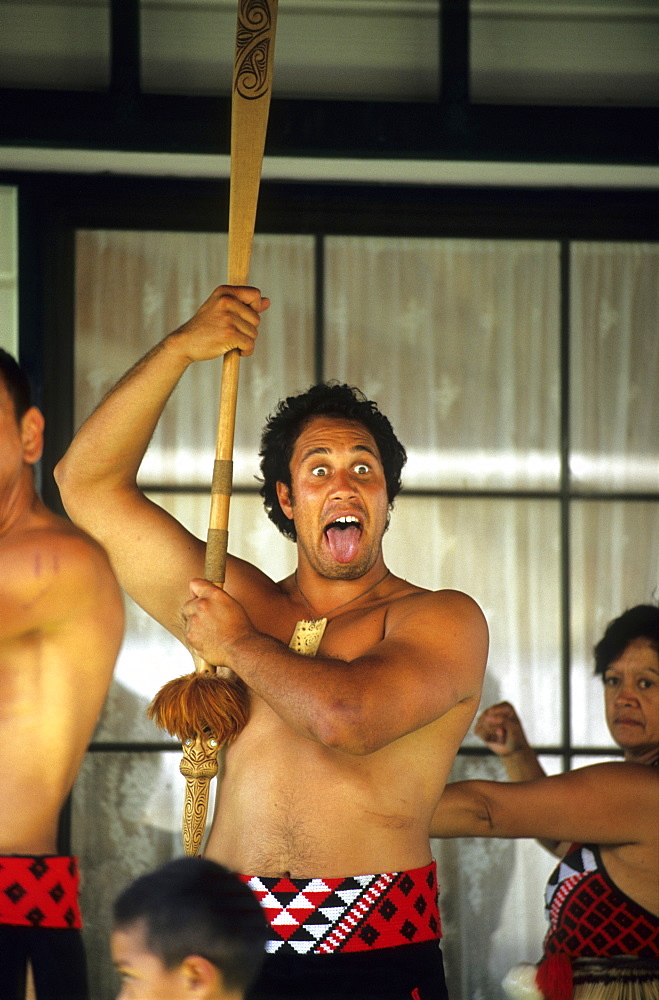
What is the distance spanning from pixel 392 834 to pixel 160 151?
1581 mm

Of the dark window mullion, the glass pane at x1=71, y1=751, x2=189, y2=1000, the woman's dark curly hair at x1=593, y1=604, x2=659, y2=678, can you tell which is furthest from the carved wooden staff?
the dark window mullion

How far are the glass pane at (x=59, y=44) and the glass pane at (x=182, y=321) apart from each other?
41cm

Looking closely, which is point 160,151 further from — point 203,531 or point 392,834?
point 392,834

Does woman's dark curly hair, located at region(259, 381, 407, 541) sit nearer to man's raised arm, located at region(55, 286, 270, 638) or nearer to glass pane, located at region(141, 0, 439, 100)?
man's raised arm, located at region(55, 286, 270, 638)

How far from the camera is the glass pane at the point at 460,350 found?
332 centimetres

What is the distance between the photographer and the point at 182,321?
3.24 meters

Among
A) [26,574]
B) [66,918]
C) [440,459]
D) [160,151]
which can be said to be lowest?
[66,918]

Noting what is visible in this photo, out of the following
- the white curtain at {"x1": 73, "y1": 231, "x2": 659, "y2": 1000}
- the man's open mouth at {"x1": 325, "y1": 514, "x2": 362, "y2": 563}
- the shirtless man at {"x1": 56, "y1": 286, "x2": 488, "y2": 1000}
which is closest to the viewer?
the shirtless man at {"x1": 56, "y1": 286, "x2": 488, "y2": 1000}

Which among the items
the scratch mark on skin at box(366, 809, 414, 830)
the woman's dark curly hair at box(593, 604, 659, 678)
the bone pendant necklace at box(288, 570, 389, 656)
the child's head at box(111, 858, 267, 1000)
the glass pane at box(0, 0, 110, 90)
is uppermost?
the glass pane at box(0, 0, 110, 90)

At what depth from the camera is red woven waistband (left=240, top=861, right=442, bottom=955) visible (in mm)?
2215

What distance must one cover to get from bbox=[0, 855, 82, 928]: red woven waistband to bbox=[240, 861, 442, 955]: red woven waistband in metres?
0.31

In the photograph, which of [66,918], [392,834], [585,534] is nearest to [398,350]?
[585,534]

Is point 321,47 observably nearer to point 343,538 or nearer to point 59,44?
point 59,44

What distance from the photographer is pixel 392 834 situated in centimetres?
227
